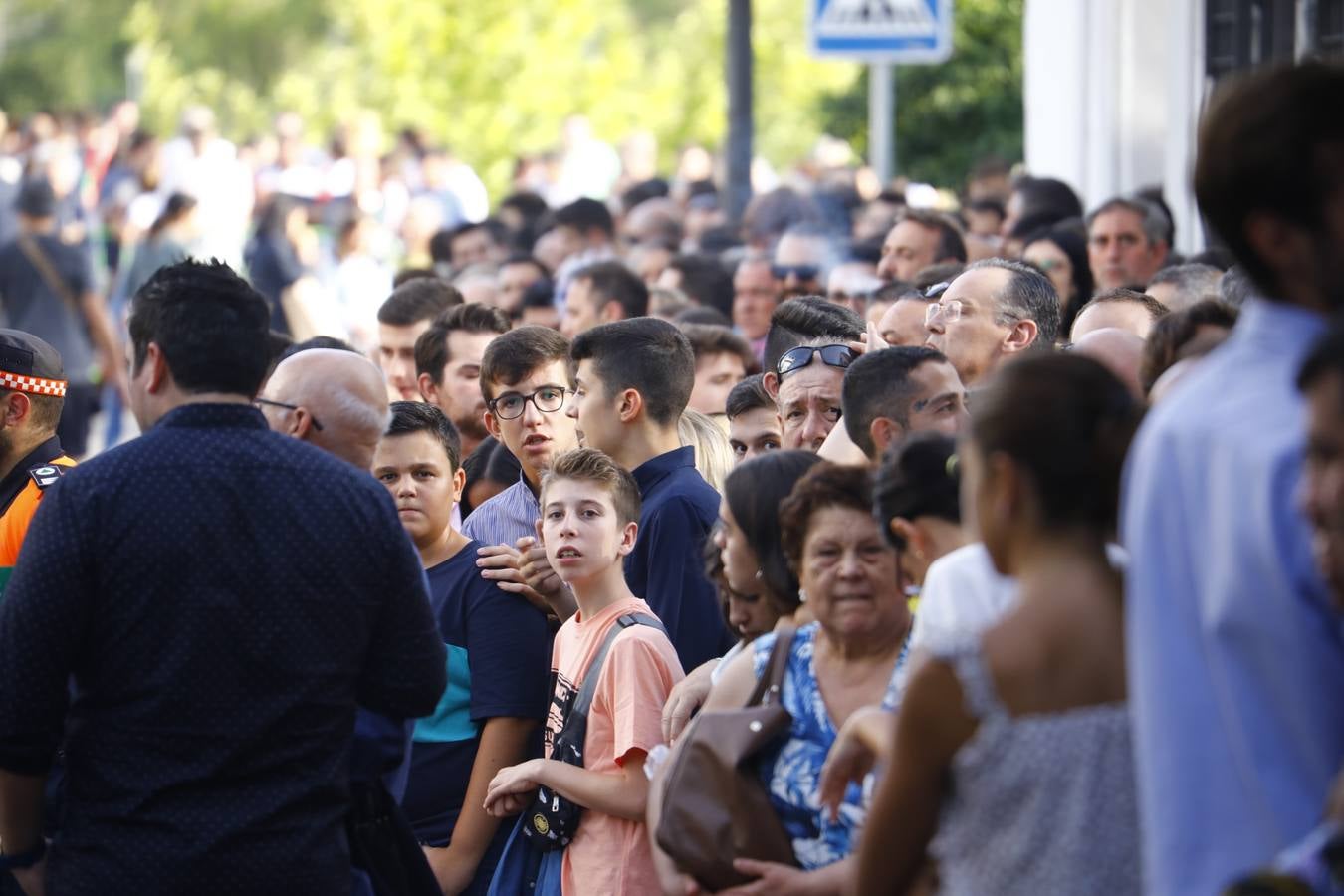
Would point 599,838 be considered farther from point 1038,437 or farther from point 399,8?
point 399,8

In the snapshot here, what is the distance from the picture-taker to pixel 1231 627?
2740 millimetres

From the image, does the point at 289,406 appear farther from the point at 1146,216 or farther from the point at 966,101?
the point at 966,101

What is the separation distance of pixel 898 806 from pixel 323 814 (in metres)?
1.49

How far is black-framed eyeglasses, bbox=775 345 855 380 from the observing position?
20.3 feet

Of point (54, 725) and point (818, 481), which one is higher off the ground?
point (818, 481)

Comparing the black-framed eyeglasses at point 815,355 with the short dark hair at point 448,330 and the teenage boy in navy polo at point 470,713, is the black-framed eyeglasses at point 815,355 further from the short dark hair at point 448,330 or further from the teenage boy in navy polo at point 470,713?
the short dark hair at point 448,330

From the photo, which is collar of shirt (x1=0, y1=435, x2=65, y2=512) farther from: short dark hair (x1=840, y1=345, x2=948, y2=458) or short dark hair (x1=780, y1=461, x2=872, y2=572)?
short dark hair (x1=780, y1=461, x2=872, y2=572)

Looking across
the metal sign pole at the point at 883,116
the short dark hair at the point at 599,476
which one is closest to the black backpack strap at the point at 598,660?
the short dark hair at the point at 599,476

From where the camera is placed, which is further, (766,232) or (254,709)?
(766,232)

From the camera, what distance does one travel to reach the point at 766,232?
49.8 feet

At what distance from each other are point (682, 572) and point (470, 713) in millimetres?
685

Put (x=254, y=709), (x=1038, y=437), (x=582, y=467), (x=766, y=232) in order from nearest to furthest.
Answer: (x=1038, y=437), (x=254, y=709), (x=582, y=467), (x=766, y=232)

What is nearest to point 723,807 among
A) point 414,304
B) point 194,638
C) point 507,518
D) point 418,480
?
point 194,638

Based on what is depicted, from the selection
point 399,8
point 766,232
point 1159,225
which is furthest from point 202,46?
point 1159,225
